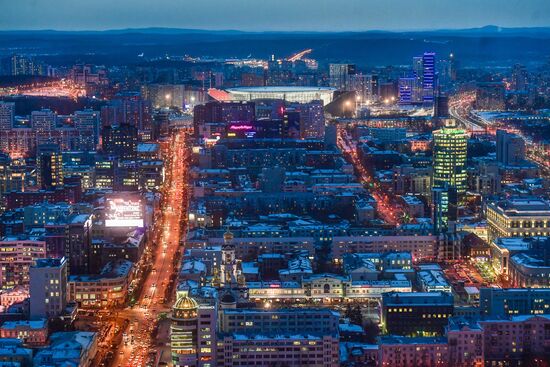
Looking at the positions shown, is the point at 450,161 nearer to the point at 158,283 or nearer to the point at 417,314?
the point at 158,283

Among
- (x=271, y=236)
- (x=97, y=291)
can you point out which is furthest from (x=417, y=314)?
(x=271, y=236)

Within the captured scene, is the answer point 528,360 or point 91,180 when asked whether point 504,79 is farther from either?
point 528,360

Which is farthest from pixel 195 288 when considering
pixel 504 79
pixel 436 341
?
pixel 504 79

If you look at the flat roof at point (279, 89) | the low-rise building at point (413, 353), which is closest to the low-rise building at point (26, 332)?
the low-rise building at point (413, 353)

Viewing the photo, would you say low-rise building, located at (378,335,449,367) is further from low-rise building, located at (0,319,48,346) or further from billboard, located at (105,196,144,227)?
billboard, located at (105,196,144,227)

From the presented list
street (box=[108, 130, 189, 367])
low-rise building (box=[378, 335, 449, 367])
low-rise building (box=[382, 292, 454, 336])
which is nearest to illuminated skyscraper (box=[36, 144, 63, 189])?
street (box=[108, 130, 189, 367])

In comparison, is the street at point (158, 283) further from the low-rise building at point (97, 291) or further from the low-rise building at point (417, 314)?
the low-rise building at point (417, 314)

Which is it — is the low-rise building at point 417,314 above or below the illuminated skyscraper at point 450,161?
below
